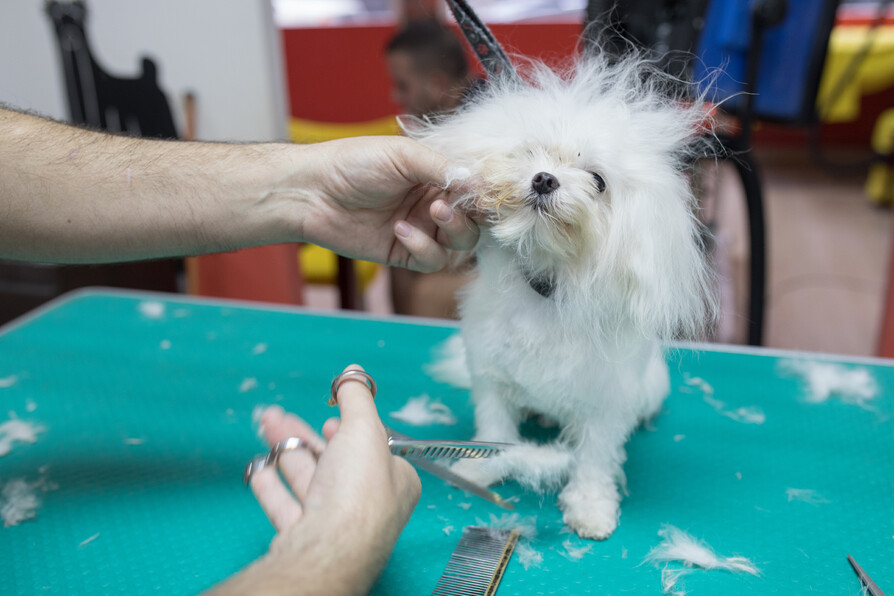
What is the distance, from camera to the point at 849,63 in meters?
3.92

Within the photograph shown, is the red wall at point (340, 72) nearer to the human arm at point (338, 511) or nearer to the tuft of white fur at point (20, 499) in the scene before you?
the tuft of white fur at point (20, 499)

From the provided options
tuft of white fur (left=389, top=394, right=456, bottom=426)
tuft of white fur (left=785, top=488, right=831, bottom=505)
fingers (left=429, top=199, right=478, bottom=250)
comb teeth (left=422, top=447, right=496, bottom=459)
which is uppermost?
fingers (left=429, top=199, right=478, bottom=250)

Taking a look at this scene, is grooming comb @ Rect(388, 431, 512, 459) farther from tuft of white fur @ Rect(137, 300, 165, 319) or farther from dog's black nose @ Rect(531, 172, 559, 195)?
tuft of white fur @ Rect(137, 300, 165, 319)

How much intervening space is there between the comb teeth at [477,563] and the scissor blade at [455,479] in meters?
0.04

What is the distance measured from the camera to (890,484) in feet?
3.08

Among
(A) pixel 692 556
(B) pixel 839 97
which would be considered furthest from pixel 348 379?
(B) pixel 839 97

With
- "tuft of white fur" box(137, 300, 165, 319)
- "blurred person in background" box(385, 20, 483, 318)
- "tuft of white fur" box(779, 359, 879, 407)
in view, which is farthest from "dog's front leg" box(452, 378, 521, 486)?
"blurred person in background" box(385, 20, 483, 318)

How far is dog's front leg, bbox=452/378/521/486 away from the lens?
908 mm

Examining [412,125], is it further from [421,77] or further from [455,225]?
[421,77]

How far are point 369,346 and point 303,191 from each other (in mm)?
453

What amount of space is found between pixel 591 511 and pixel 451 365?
412mm

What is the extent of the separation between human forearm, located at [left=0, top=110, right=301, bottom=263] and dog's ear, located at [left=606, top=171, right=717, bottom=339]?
1.65 ft

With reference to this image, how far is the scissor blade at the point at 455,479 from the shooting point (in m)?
0.81

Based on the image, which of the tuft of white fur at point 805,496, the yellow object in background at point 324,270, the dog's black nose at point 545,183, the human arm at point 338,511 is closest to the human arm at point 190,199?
the dog's black nose at point 545,183
